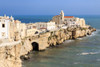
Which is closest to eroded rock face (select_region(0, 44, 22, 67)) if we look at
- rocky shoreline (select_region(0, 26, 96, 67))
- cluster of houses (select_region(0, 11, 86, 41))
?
rocky shoreline (select_region(0, 26, 96, 67))

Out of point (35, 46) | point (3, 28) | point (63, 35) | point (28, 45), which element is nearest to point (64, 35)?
point (63, 35)

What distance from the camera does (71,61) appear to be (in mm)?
35188

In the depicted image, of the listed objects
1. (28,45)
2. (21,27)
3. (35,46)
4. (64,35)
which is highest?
(21,27)

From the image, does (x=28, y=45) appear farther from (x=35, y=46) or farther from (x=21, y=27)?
(x=21, y=27)

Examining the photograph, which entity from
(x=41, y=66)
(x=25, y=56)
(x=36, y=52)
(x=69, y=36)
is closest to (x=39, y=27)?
(x=69, y=36)

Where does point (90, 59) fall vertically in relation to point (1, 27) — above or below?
below

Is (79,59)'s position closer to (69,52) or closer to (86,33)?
(69,52)

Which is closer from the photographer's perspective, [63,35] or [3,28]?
[3,28]

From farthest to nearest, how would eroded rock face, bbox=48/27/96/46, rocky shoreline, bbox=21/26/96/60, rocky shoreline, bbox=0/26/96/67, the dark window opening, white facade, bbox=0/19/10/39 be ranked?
eroded rock face, bbox=48/27/96/46 → rocky shoreline, bbox=21/26/96/60 → the dark window opening → white facade, bbox=0/19/10/39 → rocky shoreline, bbox=0/26/96/67

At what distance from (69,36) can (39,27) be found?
10.7 meters

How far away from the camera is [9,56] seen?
72.3 feet

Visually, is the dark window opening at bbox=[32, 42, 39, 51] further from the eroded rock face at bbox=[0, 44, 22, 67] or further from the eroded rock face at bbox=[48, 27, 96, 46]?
the eroded rock face at bbox=[0, 44, 22, 67]

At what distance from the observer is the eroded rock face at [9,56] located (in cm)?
2093

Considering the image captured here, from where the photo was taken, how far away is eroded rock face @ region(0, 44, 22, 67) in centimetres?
2093
